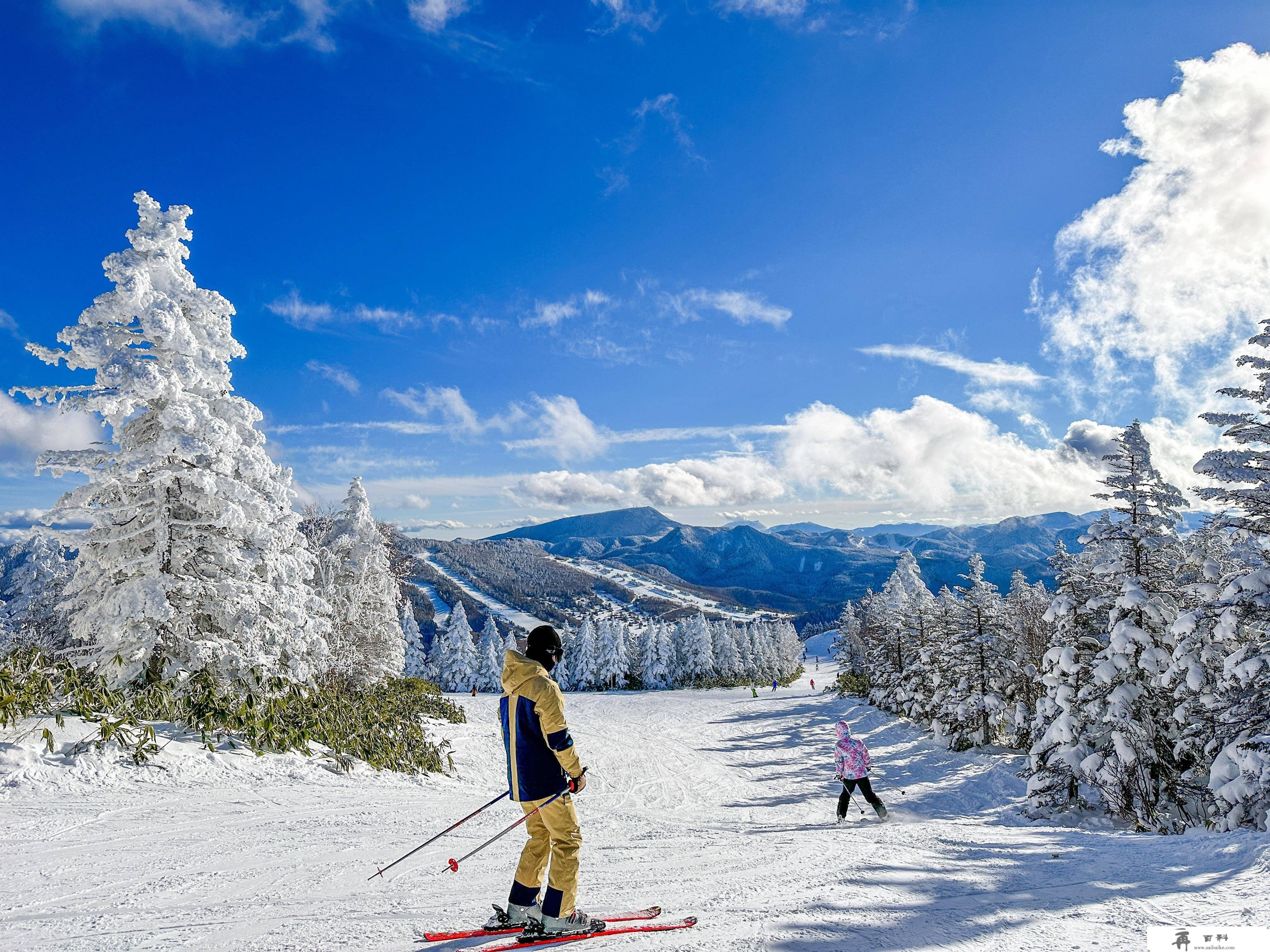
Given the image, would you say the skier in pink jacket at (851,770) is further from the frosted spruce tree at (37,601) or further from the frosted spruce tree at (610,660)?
the frosted spruce tree at (610,660)

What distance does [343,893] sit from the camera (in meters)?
5.65

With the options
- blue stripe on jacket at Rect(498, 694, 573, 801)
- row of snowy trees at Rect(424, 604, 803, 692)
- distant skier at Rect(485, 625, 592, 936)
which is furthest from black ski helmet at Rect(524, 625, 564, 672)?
row of snowy trees at Rect(424, 604, 803, 692)

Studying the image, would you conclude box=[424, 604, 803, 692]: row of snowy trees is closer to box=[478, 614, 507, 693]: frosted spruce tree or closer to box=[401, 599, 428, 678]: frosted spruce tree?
→ box=[478, 614, 507, 693]: frosted spruce tree

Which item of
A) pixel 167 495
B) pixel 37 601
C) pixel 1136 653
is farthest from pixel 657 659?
pixel 167 495

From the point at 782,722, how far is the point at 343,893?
32.6m

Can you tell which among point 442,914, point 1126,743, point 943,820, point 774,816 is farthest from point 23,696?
point 1126,743

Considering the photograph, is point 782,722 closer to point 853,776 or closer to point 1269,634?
point 853,776

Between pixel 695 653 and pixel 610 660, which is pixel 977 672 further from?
pixel 695 653

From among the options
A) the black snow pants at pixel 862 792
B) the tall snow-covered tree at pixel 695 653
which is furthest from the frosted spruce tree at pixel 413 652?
the black snow pants at pixel 862 792

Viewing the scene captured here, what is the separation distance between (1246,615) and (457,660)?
211 feet

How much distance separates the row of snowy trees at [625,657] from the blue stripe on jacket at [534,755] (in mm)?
58268

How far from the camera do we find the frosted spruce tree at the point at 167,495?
463 inches

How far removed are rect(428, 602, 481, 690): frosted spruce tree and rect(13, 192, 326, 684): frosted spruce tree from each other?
167ft

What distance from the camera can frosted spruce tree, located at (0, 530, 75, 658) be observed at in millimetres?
29469
